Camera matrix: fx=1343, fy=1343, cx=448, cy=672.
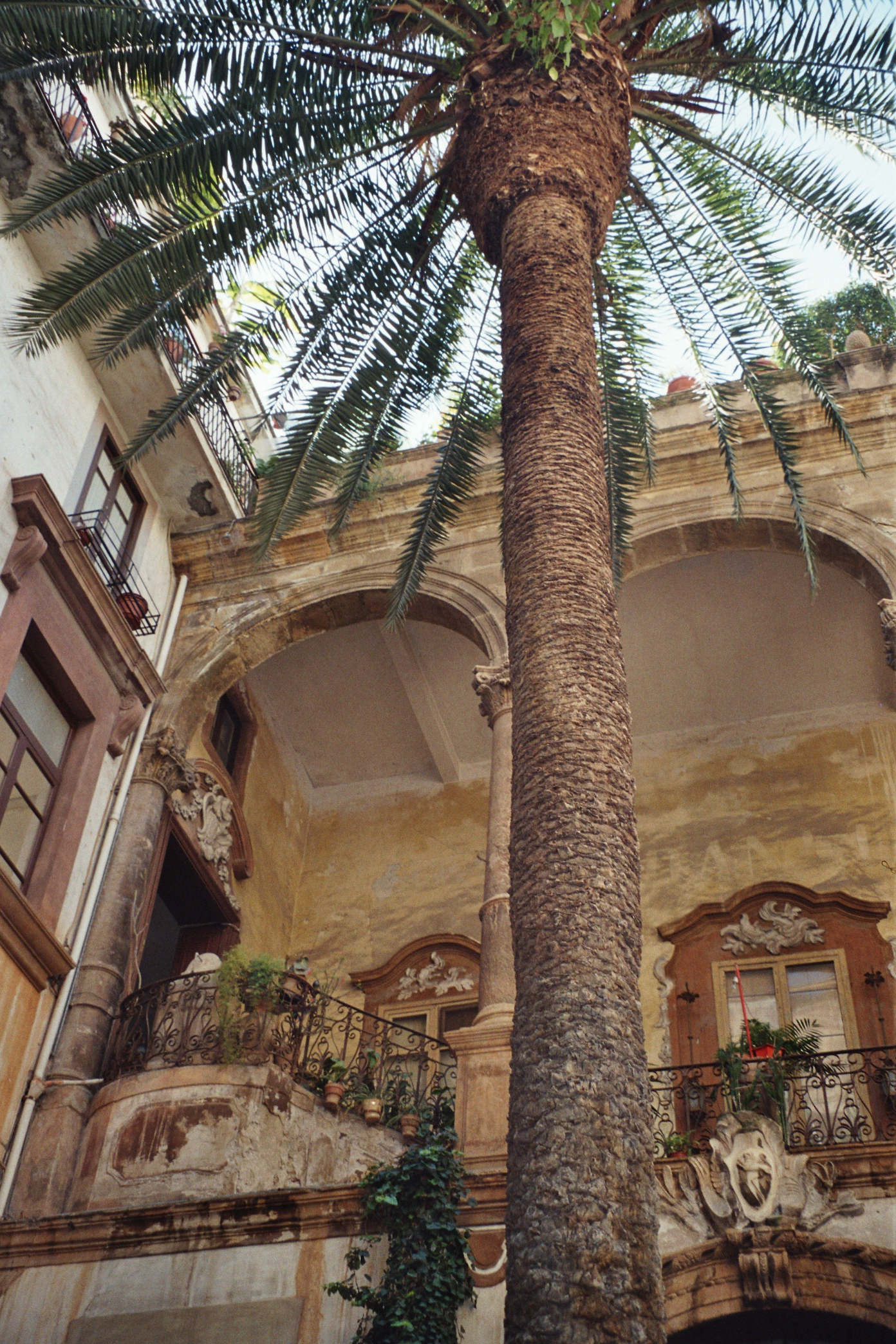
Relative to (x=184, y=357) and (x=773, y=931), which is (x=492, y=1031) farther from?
(x=184, y=357)

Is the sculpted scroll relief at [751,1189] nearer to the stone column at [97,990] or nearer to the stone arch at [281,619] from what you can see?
the stone column at [97,990]

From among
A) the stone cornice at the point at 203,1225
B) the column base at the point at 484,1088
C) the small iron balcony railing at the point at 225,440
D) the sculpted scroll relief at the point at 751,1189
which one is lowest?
the stone cornice at the point at 203,1225

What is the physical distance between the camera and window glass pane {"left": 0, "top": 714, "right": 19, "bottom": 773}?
33.8 feet

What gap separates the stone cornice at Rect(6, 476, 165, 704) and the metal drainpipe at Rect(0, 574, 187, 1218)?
0.49 metres

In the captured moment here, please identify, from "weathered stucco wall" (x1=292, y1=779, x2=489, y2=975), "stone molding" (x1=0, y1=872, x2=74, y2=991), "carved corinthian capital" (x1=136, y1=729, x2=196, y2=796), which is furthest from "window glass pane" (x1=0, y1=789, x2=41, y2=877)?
"weathered stucco wall" (x1=292, y1=779, x2=489, y2=975)

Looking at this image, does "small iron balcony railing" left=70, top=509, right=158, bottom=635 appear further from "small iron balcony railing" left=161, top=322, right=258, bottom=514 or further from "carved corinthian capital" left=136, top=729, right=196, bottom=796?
"small iron balcony railing" left=161, top=322, right=258, bottom=514

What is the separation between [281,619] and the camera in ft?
44.5

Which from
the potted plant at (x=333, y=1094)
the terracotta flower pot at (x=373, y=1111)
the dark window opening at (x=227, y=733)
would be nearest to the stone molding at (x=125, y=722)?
the dark window opening at (x=227, y=733)

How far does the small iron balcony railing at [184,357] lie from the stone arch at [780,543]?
14.0 ft

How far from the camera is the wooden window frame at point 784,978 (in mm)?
12391

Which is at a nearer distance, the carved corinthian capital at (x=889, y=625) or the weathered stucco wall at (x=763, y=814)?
the carved corinthian capital at (x=889, y=625)

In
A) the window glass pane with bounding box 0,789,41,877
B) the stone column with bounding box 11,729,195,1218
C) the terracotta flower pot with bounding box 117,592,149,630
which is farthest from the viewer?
the terracotta flower pot with bounding box 117,592,149,630

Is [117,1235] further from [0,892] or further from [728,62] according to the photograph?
[728,62]

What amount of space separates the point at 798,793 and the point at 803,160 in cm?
660
